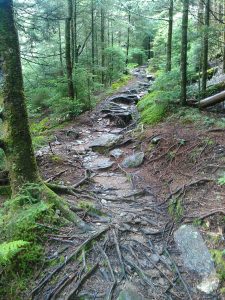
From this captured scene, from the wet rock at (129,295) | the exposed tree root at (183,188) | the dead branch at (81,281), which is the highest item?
the exposed tree root at (183,188)

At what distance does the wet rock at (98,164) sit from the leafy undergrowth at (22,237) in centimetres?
314

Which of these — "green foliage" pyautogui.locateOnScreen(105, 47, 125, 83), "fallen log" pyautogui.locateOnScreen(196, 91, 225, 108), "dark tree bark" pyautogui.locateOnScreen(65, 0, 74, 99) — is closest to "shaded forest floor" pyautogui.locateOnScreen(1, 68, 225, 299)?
"fallen log" pyautogui.locateOnScreen(196, 91, 225, 108)

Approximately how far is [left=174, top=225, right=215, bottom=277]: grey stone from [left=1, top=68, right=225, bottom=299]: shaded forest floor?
0.34ft

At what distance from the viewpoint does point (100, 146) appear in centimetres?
1011

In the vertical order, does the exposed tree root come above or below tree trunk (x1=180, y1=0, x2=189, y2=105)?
below

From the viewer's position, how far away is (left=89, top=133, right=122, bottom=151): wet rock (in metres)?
10.0

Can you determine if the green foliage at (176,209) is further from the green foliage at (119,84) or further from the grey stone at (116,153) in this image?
the green foliage at (119,84)

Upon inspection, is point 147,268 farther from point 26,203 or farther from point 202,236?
point 26,203

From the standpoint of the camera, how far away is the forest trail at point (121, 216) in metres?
3.90

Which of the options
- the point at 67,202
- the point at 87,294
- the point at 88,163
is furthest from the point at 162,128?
the point at 87,294

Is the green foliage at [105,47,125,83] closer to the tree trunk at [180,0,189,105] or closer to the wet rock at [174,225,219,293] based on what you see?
the tree trunk at [180,0,189,105]

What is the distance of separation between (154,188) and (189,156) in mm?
1375

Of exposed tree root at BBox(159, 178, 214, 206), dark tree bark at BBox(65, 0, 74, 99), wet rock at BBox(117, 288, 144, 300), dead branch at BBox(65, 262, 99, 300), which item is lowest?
wet rock at BBox(117, 288, 144, 300)

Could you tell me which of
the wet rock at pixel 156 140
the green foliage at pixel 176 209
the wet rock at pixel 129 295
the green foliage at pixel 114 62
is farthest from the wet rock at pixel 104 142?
the green foliage at pixel 114 62
